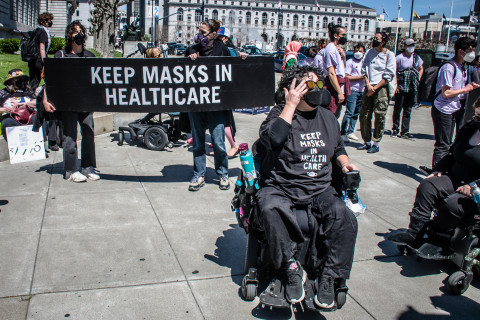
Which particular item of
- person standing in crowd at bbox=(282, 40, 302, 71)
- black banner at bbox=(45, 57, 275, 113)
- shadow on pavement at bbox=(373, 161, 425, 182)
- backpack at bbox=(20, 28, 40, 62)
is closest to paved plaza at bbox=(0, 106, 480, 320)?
shadow on pavement at bbox=(373, 161, 425, 182)

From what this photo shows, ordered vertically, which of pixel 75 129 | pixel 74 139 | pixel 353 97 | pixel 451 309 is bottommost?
pixel 451 309

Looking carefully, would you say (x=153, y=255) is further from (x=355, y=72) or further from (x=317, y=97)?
(x=355, y=72)

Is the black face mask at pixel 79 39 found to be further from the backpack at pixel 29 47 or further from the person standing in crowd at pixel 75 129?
the backpack at pixel 29 47

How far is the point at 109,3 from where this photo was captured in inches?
1331

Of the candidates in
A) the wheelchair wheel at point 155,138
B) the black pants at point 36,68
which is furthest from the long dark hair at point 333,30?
the black pants at point 36,68

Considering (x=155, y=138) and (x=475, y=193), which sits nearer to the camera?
(x=475, y=193)

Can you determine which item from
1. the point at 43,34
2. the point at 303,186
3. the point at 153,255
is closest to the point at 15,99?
the point at 43,34

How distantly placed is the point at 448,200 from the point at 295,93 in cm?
163

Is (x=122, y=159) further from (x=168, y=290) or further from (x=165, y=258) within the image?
(x=168, y=290)

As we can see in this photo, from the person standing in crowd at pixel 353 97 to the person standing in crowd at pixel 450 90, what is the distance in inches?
92.4

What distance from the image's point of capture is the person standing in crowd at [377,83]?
815cm

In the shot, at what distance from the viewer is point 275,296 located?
3076 millimetres

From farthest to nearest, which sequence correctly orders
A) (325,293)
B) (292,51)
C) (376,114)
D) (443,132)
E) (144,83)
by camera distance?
(376,114), (292,51), (443,132), (144,83), (325,293)

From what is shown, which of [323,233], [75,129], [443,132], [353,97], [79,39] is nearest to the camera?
[323,233]
